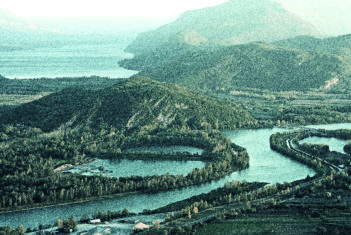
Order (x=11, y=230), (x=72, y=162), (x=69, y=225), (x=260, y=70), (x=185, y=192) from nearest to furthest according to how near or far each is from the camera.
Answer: (x=11, y=230)
(x=69, y=225)
(x=185, y=192)
(x=72, y=162)
(x=260, y=70)

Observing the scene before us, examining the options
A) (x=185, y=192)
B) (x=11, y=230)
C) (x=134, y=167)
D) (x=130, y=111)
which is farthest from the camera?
(x=130, y=111)

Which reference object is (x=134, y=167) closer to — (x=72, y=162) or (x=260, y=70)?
(x=72, y=162)

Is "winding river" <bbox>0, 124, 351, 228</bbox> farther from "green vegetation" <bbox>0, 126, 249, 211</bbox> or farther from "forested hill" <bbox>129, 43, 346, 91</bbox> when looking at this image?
"forested hill" <bbox>129, 43, 346, 91</bbox>

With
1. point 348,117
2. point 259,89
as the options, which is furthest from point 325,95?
point 348,117

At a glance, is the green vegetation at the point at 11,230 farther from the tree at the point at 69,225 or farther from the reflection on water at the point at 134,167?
the reflection on water at the point at 134,167

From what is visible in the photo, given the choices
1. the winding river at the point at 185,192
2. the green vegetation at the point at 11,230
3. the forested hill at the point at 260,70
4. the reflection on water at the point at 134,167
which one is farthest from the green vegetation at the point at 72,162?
the forested hill at the point at 260,70

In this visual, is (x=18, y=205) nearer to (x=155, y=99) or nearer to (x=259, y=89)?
(x=155, y=99)

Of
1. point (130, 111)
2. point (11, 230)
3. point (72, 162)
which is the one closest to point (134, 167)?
point (72, 162)

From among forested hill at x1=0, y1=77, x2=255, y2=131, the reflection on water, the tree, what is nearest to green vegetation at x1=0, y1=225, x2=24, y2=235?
the tree
